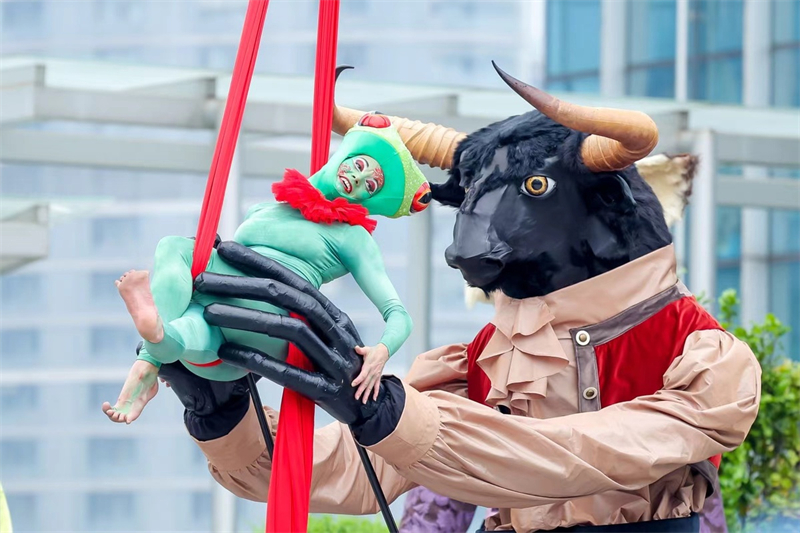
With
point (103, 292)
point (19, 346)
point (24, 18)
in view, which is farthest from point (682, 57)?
point (24, 18)

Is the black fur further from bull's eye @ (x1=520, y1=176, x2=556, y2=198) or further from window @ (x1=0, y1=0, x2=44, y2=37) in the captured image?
window @ (x1=0, y1=0, x2=44, y2=37)

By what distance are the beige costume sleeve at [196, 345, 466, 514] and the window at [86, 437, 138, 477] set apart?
36.6ft

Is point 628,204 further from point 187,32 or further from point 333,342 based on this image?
point 187,32

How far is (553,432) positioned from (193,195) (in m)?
12.4

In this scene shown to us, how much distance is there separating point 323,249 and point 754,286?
737 cm

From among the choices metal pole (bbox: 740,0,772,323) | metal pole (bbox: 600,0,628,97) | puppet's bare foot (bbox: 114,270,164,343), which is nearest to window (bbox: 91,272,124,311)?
metal pole (bbox: 600,0,628,97)

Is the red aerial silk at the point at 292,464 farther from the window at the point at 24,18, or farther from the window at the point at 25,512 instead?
the window at the point at 24,18

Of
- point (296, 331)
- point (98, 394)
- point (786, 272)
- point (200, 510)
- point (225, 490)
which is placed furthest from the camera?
point (98, 394)

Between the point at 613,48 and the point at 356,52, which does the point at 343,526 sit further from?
the point at 356,52

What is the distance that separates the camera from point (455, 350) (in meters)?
2.23

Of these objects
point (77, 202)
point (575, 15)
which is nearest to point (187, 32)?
point (575, 15)

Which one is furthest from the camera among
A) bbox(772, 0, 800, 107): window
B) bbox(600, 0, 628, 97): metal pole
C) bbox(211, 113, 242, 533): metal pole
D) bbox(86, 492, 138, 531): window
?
bbox(86, 492, 138, 531): window

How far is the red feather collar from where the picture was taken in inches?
70.7

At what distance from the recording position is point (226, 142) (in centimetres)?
176
